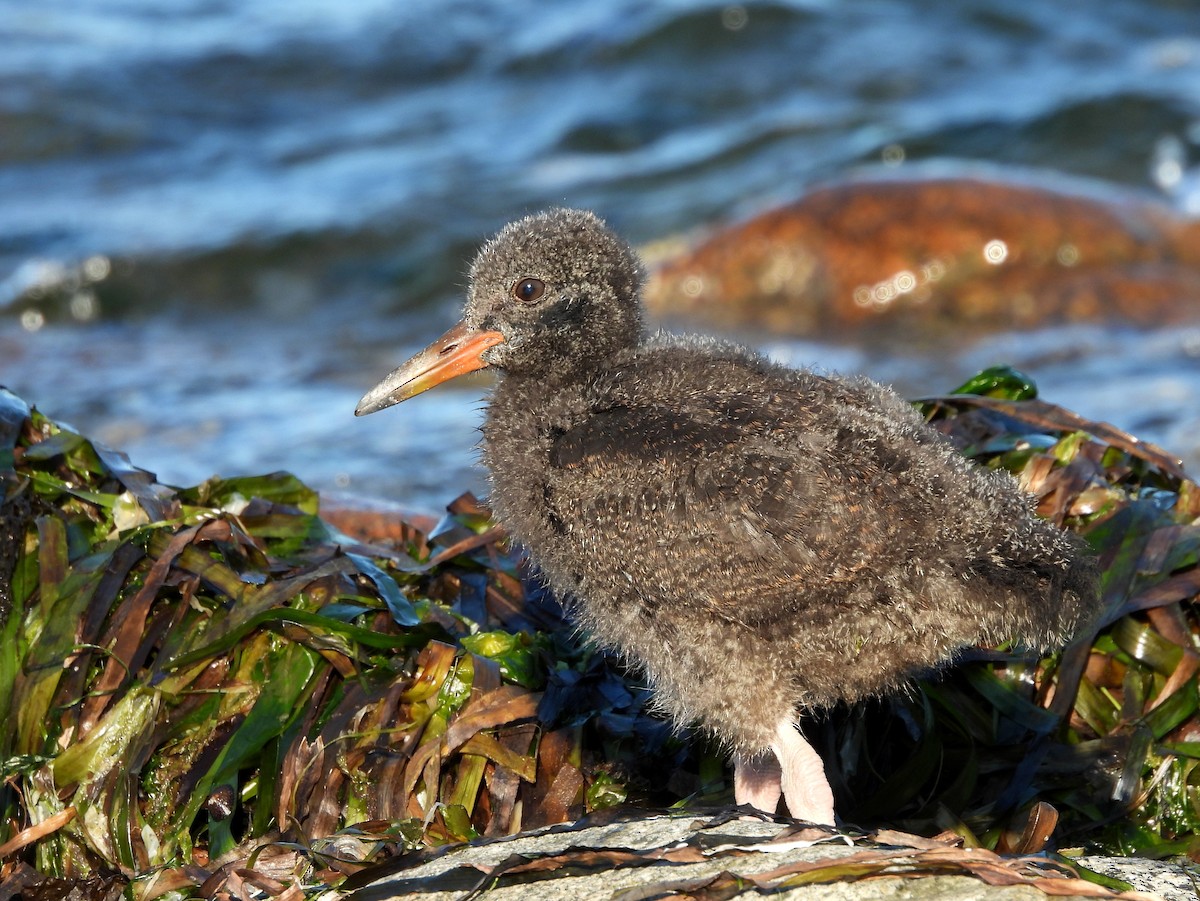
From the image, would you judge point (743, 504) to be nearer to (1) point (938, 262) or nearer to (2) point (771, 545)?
(2) point (771, 545)

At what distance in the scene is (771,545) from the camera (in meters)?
3.44

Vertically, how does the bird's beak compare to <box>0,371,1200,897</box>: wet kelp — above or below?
above

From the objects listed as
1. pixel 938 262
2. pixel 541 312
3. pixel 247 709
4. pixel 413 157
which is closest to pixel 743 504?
A: pixel 541 312

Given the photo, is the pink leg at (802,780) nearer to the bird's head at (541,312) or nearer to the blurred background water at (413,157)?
the bird's head at (541,312)

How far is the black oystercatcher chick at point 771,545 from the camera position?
3.46 metres

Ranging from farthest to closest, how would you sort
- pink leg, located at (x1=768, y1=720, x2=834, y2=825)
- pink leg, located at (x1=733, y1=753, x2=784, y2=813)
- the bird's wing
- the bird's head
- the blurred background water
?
the blurred background water, the bird's head, pink leg, located at (x1=733, y1=753, x2=784, y2=813), pink leg, located at (x1=768, y1=720, x2=834, y2=825), the bird's wing

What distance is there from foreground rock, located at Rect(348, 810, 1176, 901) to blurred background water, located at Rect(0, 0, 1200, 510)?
4328 millimetres

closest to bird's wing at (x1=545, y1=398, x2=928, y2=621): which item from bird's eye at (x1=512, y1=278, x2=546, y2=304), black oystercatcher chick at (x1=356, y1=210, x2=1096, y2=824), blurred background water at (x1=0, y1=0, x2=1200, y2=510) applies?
black oystercatcher chick at (x1=356, y1=210, x2=1096, y2=824)

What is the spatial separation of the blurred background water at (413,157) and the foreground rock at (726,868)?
4.33 meters

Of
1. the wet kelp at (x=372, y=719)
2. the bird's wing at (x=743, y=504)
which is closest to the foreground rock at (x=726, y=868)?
the wet kelp at (x=372, y=719)

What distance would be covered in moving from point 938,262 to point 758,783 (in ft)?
24.0

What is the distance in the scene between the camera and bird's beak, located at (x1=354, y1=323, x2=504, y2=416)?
420cm

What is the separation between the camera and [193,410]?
9.20 meters

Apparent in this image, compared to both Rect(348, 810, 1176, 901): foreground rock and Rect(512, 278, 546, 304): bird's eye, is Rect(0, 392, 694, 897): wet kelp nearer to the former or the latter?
Rect(348, 810, 1176, 901): foreground rock
